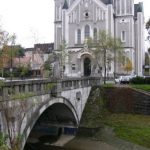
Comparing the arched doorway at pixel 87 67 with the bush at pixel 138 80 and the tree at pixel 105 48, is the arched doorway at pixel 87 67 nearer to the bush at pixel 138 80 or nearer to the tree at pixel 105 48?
the tree at pixel 105 48

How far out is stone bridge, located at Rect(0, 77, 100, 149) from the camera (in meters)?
15.0

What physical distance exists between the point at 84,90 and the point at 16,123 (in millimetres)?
17175

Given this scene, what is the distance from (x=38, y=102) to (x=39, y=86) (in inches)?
43.0

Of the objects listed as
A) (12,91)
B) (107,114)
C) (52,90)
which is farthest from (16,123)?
(107,114)

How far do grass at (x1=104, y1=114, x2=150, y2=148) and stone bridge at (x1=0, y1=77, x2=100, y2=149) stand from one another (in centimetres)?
361

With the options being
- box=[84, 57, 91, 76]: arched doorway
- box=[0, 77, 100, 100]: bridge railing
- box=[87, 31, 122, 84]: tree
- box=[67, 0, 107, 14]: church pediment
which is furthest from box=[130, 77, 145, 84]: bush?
box=[67, 0, 107, 14]: church pediment

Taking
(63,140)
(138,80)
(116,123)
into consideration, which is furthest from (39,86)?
(138,80)

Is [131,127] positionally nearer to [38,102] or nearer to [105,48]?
[38,102]

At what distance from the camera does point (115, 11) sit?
58156mm

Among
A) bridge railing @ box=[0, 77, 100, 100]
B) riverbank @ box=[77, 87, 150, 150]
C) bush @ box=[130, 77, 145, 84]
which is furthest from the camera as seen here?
bush @ box=[130, 77, 145, 84]

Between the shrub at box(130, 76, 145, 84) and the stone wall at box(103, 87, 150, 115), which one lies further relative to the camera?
the shrub at box(130, 76, 145, 84)

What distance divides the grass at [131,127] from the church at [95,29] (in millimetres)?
22105

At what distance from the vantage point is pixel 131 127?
97.2 ft

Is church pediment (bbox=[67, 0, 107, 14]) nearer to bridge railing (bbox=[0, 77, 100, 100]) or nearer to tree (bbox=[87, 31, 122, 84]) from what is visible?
tree (bbox=[87, 31, 122, 84])
